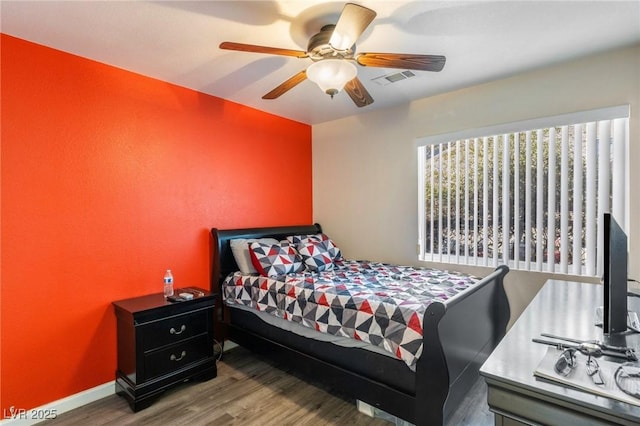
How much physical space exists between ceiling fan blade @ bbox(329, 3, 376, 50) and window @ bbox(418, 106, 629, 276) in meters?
1.91

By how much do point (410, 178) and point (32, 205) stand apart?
3252mm

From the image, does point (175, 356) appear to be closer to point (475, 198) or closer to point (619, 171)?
point (475, 198)

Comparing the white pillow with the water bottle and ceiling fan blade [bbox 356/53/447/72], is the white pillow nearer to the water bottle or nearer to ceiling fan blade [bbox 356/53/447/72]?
the water bottle

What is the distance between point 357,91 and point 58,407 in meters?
3.06

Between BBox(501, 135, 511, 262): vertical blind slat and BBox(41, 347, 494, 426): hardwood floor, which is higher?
BBox(501, 135, 511, 262): vertical blind slat

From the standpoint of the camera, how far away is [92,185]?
2.44 meters

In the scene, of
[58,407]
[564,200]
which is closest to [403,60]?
[564,200]

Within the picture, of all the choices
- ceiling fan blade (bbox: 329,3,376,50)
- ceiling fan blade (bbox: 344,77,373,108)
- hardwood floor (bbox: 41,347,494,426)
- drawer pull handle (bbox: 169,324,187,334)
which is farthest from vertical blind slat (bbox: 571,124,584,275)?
drawer pull handle (bbox: 169,324,187,334)

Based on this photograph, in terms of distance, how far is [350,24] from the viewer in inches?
62.0

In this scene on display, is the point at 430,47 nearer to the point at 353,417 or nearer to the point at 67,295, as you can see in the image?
the point at 353,417

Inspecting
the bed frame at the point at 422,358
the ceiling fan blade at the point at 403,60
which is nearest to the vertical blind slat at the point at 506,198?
the bed frame at the point at 422,358

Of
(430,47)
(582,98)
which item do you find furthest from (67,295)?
(582,98)

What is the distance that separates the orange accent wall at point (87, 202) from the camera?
6.89 feet

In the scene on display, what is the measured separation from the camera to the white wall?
7.84 ft
